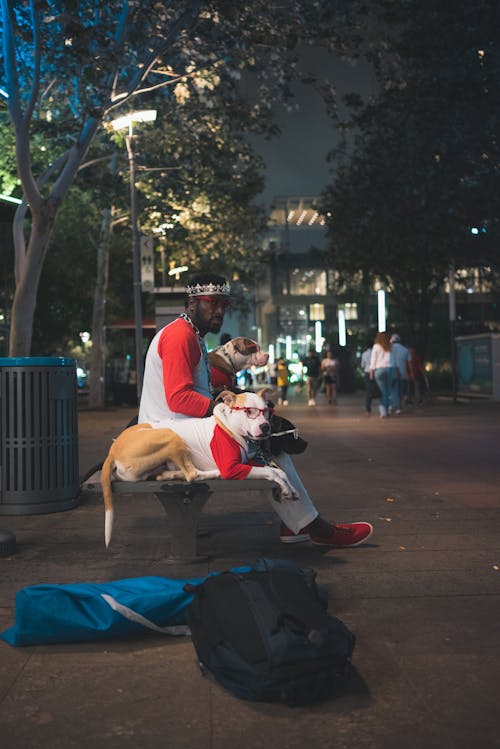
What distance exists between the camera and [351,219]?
94.0 feet

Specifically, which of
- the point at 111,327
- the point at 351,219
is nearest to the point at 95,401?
the point at 111,327

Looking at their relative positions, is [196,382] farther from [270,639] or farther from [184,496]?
[270,639]

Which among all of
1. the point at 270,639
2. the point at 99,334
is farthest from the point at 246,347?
the point at 99,334

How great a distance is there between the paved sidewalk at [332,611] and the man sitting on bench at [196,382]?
0.59ft

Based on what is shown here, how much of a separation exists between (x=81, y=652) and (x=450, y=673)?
5.18 feet

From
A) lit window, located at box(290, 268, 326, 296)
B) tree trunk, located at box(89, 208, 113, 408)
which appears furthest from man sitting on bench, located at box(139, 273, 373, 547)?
lit window, located at box(290, 268, 326, 296)

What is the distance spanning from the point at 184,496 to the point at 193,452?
0.92 feet

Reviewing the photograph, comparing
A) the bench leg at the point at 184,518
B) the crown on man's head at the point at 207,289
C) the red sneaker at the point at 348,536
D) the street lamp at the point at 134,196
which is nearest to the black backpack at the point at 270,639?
the bench leg at the point at 184,518

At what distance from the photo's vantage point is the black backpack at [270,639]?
3441 mm

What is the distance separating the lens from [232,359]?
646cm

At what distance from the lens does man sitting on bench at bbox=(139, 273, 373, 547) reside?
581 cm

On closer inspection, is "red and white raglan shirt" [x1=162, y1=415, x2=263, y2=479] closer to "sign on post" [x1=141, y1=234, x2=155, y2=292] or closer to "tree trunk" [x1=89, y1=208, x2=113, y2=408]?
"sign on post" [x1=141, y1=234, x2=155, y2=292]

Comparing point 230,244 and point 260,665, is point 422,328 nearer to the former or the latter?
point 230,244

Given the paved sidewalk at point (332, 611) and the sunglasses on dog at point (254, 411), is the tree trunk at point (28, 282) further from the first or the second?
the sunglasses on dog at point (254, 411)
